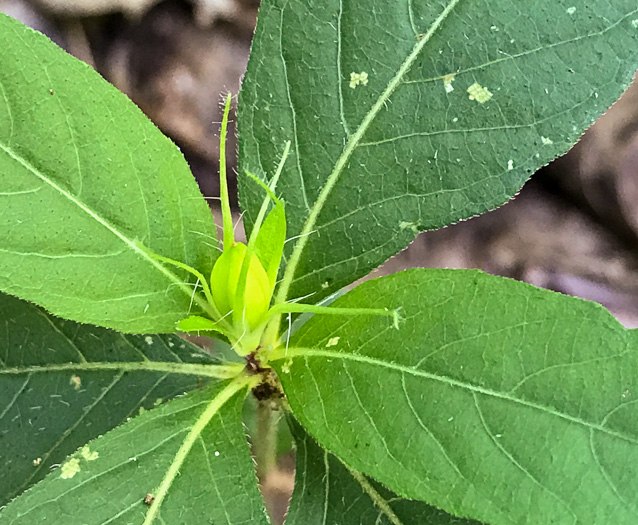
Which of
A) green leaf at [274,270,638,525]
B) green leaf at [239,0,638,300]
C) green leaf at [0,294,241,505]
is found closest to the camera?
green leaf at [274,270,638,525]

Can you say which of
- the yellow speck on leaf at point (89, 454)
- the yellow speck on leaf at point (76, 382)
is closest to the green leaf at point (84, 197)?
the yellow speck on leaf at point (89, 454)

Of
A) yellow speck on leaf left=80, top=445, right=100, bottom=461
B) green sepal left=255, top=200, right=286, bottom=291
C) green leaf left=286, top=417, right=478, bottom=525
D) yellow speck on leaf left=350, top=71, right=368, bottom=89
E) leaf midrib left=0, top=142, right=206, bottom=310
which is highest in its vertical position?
yellow speck on leaf left=350, top=71, right=368, bottom=89

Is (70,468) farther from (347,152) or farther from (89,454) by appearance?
(347,152)

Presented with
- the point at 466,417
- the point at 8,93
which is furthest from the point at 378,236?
the point at 8,93

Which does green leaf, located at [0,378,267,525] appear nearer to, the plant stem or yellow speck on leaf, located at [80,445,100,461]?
yellow speck on leaf, located at [80,445,100,461]

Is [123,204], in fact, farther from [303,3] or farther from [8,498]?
[8,498]

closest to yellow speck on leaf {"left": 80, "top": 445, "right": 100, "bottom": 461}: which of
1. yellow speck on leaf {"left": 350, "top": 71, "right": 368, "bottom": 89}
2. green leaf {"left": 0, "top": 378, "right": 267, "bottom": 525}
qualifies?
green leaf {"left": 0, "top": 378, "right": 267, "bottom": 525}
